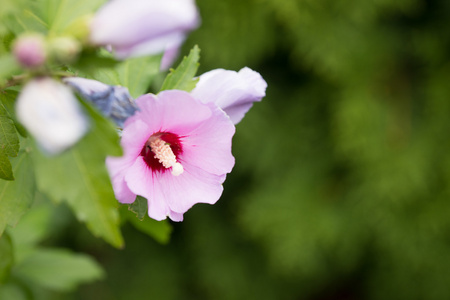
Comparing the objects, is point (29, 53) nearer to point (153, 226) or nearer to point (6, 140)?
point (6, 140)

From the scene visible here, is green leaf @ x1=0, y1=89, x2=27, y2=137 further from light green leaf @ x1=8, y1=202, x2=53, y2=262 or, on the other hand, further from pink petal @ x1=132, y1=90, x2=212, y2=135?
light green leaf @ x1=8, y1=202, x2=53, y2=262

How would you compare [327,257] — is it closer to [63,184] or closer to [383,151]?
[383,151]

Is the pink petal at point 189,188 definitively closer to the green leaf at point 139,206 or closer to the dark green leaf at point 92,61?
the green leaf at point 139,206

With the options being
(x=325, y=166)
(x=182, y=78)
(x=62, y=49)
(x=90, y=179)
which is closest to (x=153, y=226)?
(x=182, y=78)

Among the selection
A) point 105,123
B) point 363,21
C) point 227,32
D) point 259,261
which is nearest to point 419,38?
point 363,21

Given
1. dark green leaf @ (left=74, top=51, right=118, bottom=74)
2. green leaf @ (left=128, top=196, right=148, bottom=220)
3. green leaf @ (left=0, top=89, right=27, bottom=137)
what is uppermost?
dark green leaf @ (left=74, top=51, right=118, bottom=74)

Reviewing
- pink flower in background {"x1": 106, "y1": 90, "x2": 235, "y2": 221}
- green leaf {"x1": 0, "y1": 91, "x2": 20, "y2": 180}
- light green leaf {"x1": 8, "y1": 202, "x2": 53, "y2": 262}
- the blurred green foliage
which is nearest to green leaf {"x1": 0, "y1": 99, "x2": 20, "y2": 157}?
green leaf {"x1": 0, "y1": 91, "x2": 20, "y2": 180}

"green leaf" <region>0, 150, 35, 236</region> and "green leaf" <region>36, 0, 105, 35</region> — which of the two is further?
"green leaf" <region>0, 150, 35, 236</region>
